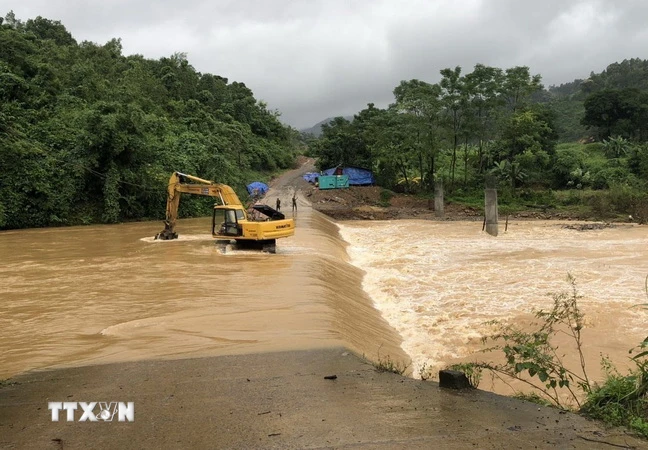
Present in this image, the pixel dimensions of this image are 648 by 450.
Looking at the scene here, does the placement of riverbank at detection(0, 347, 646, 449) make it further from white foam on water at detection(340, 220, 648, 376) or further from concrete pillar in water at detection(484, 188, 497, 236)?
concrete pillar in water at detection(484, 188, 497, 236)

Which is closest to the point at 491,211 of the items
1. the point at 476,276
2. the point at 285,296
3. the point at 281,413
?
the point at 476,276

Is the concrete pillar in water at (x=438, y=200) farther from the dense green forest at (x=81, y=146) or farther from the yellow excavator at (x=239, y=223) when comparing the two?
the yellow excavator at (x=239, y=223)

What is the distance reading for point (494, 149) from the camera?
51219 mm

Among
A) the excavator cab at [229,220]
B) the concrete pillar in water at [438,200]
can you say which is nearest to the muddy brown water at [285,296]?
the excavator cab at [229,220]

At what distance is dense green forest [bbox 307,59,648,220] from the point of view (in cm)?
4559

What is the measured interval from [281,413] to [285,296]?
7314mm

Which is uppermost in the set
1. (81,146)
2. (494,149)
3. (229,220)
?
(494,149)

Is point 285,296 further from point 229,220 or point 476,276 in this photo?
point 476,276

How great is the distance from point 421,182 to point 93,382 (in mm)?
46849

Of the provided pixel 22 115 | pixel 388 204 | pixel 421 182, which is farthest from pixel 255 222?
pixel 421 182

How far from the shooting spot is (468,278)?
58.9ft

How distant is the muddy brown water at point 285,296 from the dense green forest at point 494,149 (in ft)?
68.0

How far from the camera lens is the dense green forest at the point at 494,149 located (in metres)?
45.6

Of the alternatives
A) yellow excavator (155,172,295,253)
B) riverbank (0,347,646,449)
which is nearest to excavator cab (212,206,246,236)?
yellow excavator (155,172,295,253)
